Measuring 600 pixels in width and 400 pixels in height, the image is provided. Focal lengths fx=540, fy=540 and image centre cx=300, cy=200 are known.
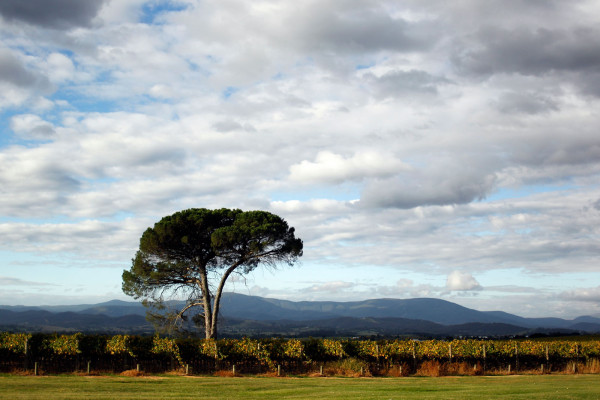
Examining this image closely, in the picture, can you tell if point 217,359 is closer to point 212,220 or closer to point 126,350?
point 126,350

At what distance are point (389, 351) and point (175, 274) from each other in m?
17.8

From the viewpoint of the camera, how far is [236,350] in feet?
104

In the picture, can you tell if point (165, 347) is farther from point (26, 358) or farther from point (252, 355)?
point (26, 358)

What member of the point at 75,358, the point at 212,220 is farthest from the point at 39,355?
the point at 212,220

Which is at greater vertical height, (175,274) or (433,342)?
(175,274)

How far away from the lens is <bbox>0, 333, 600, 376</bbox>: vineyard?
30.4m

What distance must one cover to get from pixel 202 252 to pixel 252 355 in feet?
38.5

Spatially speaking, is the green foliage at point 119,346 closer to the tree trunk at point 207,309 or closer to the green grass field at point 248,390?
the green grass field at point 248,390

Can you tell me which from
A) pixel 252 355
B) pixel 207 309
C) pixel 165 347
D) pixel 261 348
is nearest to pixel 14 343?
pixel 165 347

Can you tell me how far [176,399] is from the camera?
17.8m

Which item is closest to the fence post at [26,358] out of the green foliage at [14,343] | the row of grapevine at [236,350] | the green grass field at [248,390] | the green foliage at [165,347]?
the row of grapevine at [236,350]

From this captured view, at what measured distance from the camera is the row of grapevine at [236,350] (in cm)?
3067

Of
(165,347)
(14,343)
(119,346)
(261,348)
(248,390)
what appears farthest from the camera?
(261,348)

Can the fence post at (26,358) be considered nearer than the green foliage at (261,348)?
Yes
